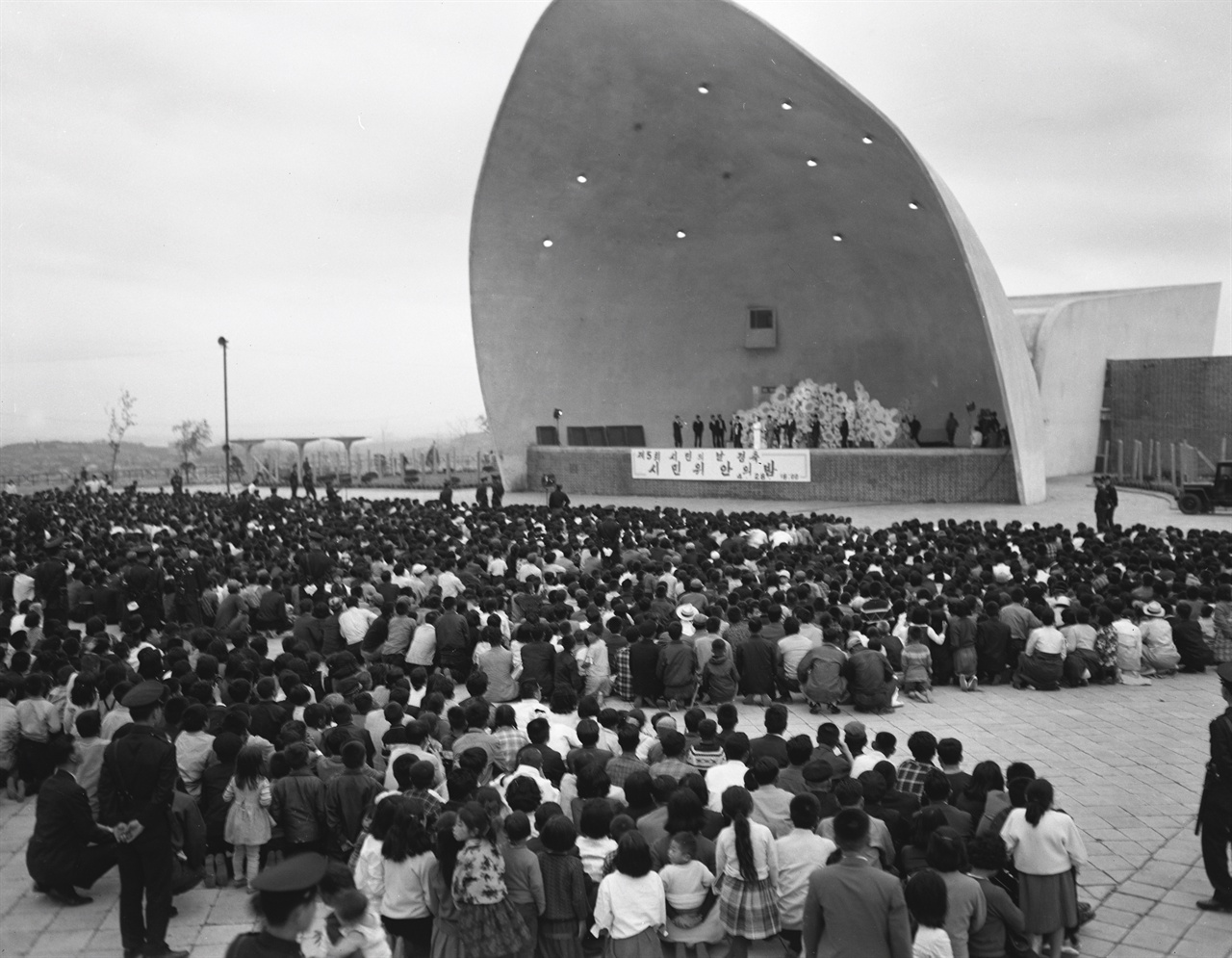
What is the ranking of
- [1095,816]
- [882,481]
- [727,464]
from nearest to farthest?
[1095,816]
[882,481]
[727,464]

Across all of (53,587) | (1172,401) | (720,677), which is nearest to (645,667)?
(720,677)

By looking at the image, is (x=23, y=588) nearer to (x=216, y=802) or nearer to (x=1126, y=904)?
(x=216, y=802)

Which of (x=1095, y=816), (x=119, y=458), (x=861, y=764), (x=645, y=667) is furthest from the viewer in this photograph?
(x=119, y=458)

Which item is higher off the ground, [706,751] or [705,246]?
[705,246]

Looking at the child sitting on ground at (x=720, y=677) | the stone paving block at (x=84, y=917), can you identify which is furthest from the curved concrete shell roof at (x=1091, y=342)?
the stone paving block at (x=84, y=917)

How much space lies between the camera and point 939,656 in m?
9.95

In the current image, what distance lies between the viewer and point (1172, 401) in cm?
3209

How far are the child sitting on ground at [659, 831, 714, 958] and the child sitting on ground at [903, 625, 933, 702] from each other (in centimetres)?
531

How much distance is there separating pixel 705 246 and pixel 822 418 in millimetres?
6564

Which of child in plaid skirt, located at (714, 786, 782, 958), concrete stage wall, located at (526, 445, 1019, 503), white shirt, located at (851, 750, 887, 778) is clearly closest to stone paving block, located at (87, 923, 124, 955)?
child in plaid skirt, located at (714, 786, 782, 958)

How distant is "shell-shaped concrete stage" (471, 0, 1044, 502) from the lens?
2473cm

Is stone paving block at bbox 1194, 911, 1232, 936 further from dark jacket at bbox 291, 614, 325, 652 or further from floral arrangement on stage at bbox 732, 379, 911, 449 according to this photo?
floral arrangement on stage at bbox 732, 379, 911, 449

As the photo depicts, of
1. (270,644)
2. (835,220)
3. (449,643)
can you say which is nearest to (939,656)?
(449,643)

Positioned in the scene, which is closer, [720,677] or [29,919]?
[29,919]
